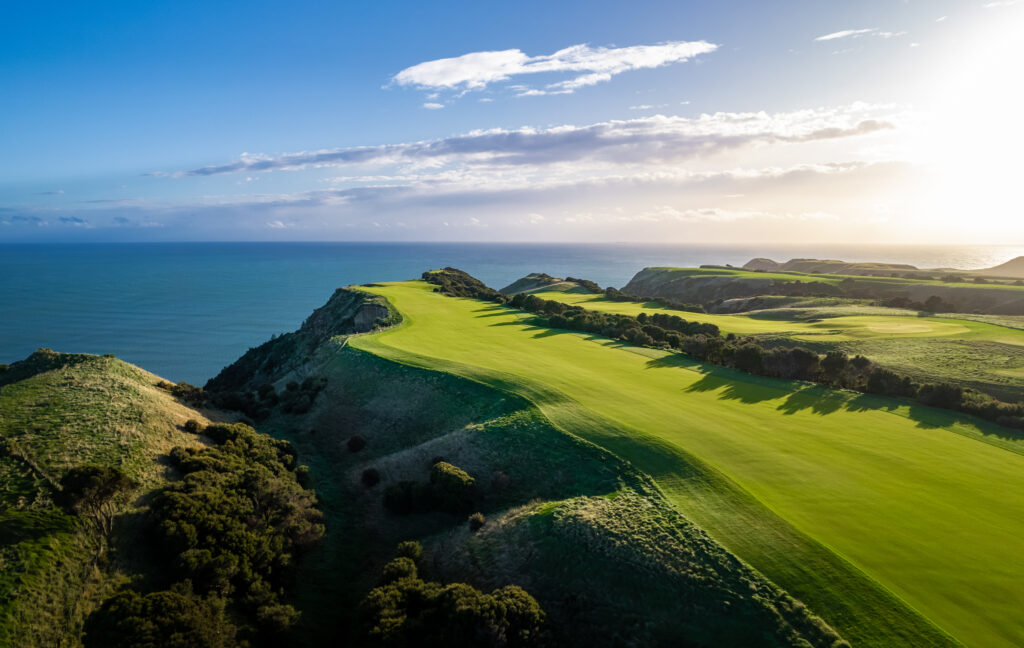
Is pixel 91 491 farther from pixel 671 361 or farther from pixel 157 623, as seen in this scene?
pixel 671 361

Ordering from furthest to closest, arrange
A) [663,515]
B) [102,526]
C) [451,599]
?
[663,515] < [102,526] < [451,599]

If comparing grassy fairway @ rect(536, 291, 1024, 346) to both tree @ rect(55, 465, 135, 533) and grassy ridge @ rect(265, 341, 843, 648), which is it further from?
tree @ rect(55, 465, 135, 533)

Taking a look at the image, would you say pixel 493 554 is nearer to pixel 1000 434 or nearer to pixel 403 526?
pixel 403 526

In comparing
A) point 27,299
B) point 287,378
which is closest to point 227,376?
point 287,378

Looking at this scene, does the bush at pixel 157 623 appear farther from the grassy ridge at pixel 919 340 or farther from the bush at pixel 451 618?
the grassy ridge at pixel 919 340

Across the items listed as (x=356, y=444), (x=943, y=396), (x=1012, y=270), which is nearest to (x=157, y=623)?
(x=356, y=444)

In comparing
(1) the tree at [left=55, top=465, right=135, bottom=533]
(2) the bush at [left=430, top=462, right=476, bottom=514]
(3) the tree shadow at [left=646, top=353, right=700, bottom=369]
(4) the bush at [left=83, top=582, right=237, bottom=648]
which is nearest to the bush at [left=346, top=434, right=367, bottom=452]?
(2) the bush at [left=430, top=462, right=476, bottom=514]
